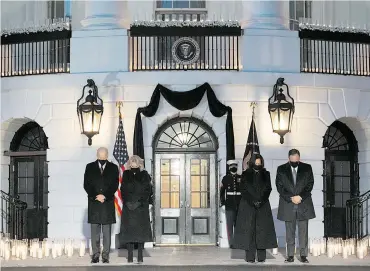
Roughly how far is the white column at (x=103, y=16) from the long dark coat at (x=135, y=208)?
5.91 m

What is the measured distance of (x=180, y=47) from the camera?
72.1ft

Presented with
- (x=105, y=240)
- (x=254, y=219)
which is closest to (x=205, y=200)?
(x=254, y=219)

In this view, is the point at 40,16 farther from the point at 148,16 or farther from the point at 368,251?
the point at 368,251

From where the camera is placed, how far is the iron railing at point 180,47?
2194cm

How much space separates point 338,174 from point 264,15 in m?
4.63

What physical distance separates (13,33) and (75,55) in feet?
6.68

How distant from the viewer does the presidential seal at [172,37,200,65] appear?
2189 cm

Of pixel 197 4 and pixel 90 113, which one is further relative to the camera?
pixel 197 4

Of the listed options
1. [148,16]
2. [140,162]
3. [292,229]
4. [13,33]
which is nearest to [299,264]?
[292,229]

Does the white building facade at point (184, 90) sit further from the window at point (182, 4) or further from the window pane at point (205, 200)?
the window at point (182, 4)

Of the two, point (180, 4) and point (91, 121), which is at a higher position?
point (180, 4)

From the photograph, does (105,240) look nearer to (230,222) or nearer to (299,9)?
(230,222)

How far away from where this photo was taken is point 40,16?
2409 centimetres

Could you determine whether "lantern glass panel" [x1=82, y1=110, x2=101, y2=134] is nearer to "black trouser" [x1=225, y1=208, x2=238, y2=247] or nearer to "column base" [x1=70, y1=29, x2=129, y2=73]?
"column base" [x1=70, y1=29, x2=129, y2=73]
